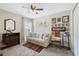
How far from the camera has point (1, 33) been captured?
12.8 ft

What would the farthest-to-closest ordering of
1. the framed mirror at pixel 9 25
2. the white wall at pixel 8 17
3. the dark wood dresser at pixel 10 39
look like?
the framed mirror at pixel 9 25 → the white wall at pixel 8 17 → the dark wood dresser at pixel 10 39

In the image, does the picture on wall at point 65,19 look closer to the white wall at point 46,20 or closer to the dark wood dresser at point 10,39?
the white wall at point 46,20

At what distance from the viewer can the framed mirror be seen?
4.19m

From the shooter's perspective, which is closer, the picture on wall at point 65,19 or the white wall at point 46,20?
the picture on wall at point 65,19

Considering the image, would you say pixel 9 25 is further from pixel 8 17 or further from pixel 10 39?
pixel 10 39

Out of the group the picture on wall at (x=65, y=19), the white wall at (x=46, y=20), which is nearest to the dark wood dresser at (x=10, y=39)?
the white wall at (x=46, y=20)

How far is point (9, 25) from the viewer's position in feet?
14.4

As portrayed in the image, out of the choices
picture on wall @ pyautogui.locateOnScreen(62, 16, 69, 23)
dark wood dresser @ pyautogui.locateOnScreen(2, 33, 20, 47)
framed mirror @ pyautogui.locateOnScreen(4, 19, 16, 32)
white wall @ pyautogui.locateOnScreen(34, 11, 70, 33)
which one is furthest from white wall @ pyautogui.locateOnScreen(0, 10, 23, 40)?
picture on wall @ pyautogui.locateOnScreen(62, 16, 69, 23)

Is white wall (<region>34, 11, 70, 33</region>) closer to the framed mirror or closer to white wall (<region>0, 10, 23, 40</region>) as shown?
white wall (<region>0, 10, 23, 40</region>)

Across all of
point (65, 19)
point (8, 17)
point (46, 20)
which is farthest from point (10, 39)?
point (65, 19)

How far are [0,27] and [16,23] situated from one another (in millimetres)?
1250

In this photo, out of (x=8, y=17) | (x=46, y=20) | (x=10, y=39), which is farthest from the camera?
(x=46, y=20)

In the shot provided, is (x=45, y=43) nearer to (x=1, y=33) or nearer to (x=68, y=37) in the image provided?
(x=68, y=37)

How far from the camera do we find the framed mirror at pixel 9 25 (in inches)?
165
